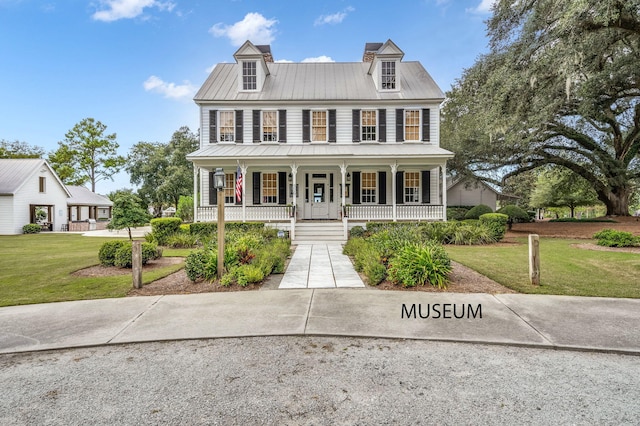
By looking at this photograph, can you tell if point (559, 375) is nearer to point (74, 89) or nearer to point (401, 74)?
point (401, 74)

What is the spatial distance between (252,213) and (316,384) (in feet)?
40.2

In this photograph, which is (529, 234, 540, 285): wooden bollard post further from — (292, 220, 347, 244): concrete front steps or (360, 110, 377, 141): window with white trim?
(360, 110, 377, 141): window with white trim

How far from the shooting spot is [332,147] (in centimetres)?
1557

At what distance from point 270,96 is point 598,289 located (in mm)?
14885

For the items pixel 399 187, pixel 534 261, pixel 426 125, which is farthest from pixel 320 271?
pixel 426 125

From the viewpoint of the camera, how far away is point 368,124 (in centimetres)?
1605

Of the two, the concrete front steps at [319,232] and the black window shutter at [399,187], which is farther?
the black window shutter at [399,187]

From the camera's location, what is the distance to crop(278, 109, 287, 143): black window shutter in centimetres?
1598

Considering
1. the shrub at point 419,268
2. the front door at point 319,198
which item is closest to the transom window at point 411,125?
the front door at point 319,198

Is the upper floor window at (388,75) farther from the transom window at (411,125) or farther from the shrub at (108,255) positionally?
the shrub at (108,255)

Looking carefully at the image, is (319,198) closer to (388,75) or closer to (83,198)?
(388,75)

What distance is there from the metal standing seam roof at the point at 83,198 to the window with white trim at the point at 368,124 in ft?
92.8

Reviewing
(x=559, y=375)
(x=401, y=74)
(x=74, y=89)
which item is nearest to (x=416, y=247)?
(x=559, y=375)

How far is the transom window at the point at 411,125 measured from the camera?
16.0 m
